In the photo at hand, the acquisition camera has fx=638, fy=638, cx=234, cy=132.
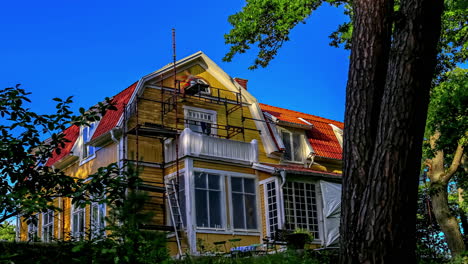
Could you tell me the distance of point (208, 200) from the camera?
22078 millimetres

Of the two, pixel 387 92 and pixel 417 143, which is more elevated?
pixel 387 92

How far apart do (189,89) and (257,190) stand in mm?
4535

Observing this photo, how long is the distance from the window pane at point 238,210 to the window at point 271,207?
3.18 feet

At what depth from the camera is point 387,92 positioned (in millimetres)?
7203

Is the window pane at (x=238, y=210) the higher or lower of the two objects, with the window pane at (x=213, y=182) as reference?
lower

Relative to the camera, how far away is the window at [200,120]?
24.2m

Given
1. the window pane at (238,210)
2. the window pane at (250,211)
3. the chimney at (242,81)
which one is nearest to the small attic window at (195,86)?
the chimney at (242,81)

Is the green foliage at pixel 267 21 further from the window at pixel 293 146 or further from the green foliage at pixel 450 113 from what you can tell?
the window at pixel 293 146

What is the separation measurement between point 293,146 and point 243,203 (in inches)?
181

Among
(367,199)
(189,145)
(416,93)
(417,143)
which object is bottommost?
(367,199)

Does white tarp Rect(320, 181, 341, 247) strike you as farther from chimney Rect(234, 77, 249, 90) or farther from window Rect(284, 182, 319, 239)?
chimney Rect(234, 77, 249, 90)

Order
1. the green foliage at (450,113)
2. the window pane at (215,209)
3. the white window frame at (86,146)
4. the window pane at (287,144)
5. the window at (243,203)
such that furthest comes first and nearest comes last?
1. the window pane at (287,144)
2. the white window frame at (86,146)
3. the window at (243,203)
4. the window pane at (215,209)
5. the green foliage at (450,113)

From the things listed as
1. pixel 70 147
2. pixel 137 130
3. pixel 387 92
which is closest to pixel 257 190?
pixel 137 130

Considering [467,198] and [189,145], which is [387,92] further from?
[467,198]
